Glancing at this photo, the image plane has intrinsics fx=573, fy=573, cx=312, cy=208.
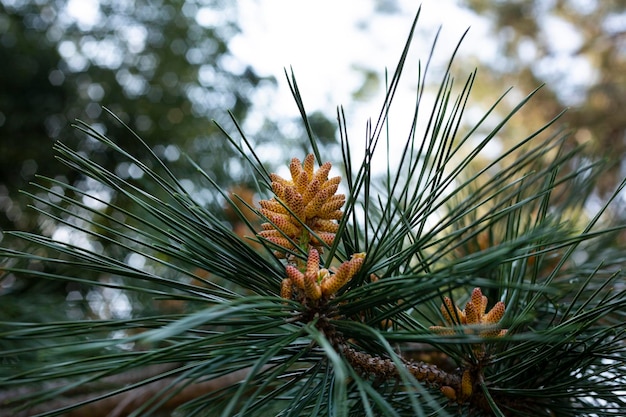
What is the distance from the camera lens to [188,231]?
1.15ft

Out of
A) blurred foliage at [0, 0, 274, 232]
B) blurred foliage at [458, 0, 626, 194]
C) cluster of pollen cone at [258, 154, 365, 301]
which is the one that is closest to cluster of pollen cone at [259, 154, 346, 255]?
cluster of pollen cone at [258, 154, 365, 301]

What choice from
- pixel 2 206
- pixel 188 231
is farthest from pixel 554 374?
pixel 2 206

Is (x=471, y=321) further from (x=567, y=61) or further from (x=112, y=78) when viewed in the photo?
(x=567, y=61)

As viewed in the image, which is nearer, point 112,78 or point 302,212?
point 302,212

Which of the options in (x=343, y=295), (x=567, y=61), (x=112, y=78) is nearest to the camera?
(x=343, y=295)

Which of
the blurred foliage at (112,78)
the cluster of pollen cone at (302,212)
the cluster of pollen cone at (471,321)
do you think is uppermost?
the blurred foliage at (112,78)

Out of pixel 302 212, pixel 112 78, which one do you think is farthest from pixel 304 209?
pixel 112 78

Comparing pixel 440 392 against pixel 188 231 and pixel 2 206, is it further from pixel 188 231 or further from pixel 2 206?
pixel 2 206

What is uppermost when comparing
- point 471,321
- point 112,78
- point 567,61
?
point 567,61

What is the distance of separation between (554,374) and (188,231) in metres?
0.28

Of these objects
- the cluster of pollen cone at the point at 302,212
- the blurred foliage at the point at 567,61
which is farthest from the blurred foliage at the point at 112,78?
the blurred foliage at the point at 567,61

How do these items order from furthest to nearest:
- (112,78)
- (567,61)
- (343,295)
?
(567,61) → (112,78) → (343,295)

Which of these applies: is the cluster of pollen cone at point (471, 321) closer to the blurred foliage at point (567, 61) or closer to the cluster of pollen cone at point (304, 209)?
the cluster of pollen cone at point (304, 209)

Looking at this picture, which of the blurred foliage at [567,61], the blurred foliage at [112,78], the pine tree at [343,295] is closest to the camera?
the pine tree at [343,295]
